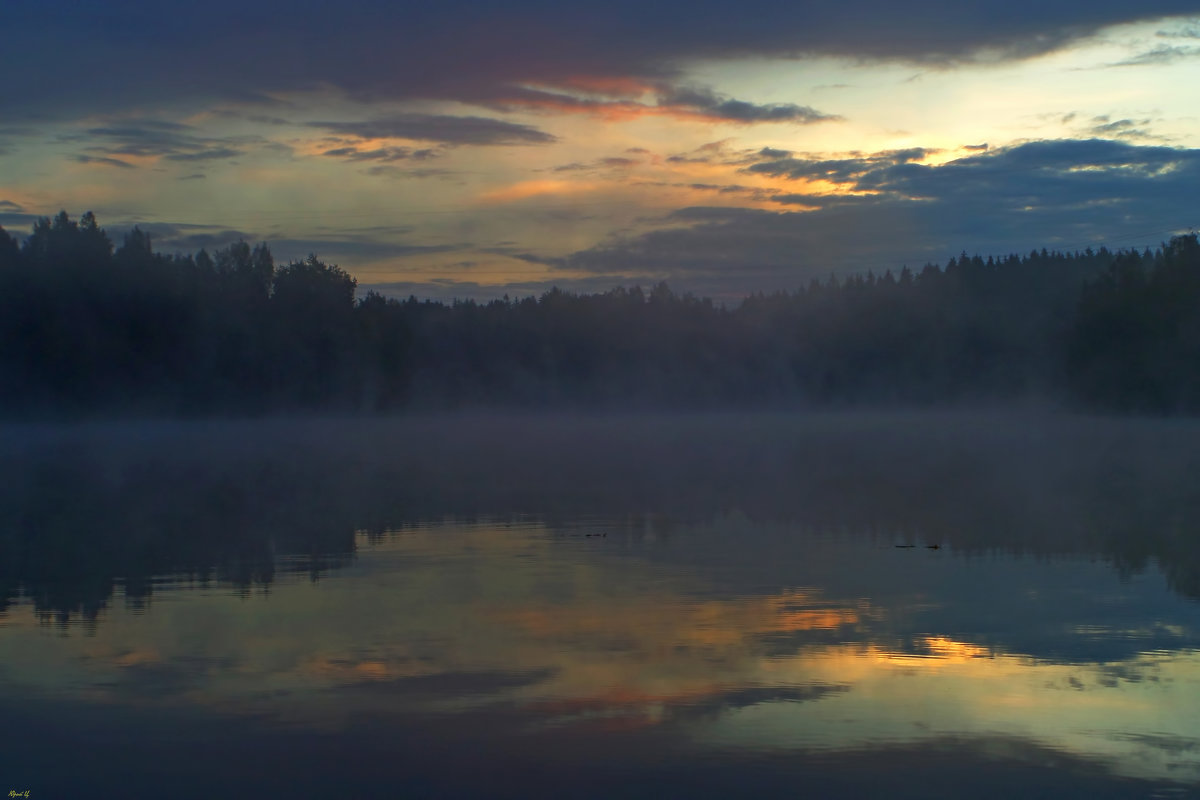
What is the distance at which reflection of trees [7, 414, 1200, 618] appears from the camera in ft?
51.2

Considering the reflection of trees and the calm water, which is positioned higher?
the calm water

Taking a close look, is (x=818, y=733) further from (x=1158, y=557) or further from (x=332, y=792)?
(x=1158, y=557)

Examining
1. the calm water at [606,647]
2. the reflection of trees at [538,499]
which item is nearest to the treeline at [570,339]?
the reflection of trees at [538,499]

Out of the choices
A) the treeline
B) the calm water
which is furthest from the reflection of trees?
the treeline

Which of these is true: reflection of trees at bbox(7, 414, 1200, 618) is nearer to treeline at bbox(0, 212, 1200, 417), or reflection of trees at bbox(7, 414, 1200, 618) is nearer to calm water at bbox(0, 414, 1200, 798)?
calm water at bbox(0, 414, 1200, 798)

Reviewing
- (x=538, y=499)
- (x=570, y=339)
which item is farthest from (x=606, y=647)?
(x=570, y=339)

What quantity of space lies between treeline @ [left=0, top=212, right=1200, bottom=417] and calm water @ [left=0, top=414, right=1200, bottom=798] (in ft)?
252

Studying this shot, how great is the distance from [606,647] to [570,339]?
156m

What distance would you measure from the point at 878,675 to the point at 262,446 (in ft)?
145

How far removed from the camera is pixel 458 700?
8.71m

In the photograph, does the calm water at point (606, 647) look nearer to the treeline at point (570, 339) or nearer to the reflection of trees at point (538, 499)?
the reflection of trees at point (538, 499)

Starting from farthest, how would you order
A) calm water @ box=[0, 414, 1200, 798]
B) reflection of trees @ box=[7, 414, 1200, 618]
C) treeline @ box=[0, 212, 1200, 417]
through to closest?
treeline @ box=[0, 212, 1200, 417] → reflection of trees @ box=[7, 414, 1200, 618] → calm water @ box=[0, 414, 1200, 798]

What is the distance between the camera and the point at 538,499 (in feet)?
77.0

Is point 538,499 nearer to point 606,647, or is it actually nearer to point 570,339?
point 606,647
